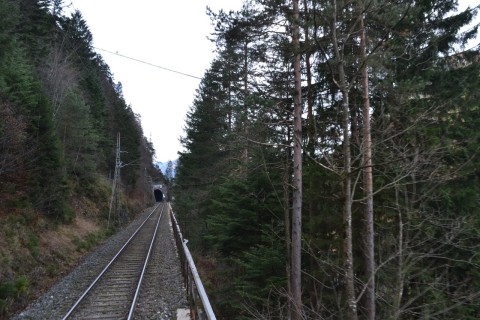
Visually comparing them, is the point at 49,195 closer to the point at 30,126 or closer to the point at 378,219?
the point at 30,126

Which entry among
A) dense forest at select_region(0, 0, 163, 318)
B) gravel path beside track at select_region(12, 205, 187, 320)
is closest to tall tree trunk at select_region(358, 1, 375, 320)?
gravel path beside track at select_region(12, 205, 187, 320)

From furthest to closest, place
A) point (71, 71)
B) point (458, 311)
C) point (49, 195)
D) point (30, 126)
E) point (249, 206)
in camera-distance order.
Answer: point (71, 71)
point (49, 195)
point (30, 126)
point (249, 206)
point (458, 311)

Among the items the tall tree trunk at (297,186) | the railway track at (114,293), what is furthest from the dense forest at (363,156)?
the railway track at (114,293)

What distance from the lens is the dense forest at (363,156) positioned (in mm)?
7039

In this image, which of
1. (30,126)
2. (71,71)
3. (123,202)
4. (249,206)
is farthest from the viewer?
(123,202)

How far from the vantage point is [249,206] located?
1148cm

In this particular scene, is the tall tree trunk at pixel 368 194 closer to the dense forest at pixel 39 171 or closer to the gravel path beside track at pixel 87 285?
the gravel path beside track at pixel 87 285

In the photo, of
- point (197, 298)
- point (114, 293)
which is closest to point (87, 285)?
point (114, 293)

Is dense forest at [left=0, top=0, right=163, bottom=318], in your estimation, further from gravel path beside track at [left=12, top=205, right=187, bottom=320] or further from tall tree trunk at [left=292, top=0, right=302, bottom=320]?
tall tree trunk at [left=292, top=0, right=302, bottom=320]

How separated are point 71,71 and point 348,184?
1052 inches

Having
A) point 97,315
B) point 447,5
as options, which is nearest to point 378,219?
point 447,5

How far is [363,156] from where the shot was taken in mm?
6715

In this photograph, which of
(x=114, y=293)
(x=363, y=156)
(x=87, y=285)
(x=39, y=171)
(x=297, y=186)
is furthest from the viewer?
(x=39, y=171)

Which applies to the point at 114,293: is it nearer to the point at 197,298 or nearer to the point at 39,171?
the point at 197,298
